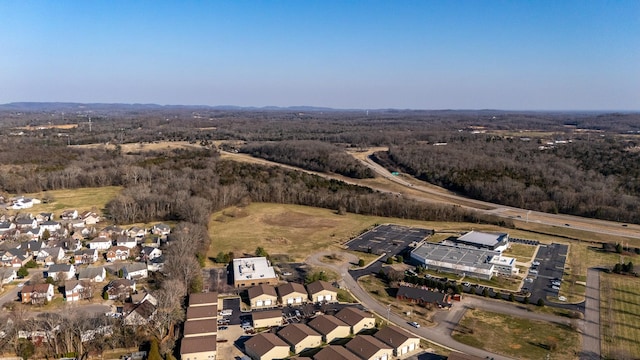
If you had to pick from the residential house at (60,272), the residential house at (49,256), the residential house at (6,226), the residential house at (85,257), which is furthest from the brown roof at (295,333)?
the residential house at (6,226)

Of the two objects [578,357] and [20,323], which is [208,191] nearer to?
[20,323]

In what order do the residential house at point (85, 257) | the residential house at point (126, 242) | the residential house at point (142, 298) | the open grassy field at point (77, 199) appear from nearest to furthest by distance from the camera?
the residential house at point (142, 298) < the residential house at point (85, 257) < the residential house at point (126, 242) < the open grassy field at point (77, 199)

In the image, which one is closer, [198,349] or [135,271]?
[198,349]

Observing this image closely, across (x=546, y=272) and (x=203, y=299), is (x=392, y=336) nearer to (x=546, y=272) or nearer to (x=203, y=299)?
(x=203, y=299)

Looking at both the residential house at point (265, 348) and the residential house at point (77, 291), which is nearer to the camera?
the residential house at point (265, 348)

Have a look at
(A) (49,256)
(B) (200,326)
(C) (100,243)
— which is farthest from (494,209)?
(A) (49,256)

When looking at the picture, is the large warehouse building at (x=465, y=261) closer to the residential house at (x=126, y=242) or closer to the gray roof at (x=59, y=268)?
the residential house at (x=126, y=242)
